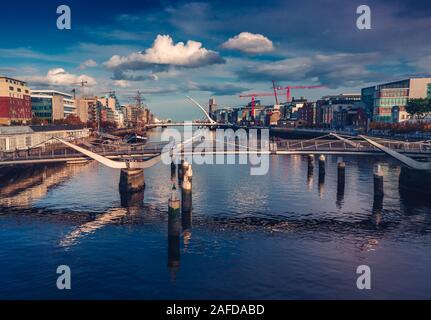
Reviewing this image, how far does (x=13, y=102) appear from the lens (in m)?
134

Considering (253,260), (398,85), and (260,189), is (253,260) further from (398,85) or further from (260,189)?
(398,85)

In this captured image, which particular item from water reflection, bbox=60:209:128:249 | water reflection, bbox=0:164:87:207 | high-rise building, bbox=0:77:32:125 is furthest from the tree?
high-rise building, bbox=0:77:32:125

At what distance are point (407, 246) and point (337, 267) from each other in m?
9.08

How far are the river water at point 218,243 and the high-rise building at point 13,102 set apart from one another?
80.7 m

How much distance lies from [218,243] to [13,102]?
417 ft

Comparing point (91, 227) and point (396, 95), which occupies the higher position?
point (396, 95)

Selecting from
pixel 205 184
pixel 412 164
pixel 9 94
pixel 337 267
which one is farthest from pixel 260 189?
pixel 9 94

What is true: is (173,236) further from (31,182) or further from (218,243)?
(31,182)

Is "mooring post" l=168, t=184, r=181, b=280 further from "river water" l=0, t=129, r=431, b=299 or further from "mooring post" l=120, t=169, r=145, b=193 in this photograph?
"mooring post" l=120, t=169, r=145, b=193

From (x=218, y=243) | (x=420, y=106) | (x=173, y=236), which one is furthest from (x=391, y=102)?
(x=173, y=236)

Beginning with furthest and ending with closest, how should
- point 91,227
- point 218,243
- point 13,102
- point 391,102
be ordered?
1. point 391,102
2. point 13,102
3. point 91,227
4. point 218,243

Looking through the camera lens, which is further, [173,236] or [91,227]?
[91,227]

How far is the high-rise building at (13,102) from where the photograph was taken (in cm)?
12756

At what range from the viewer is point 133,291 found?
2547 centimetres
